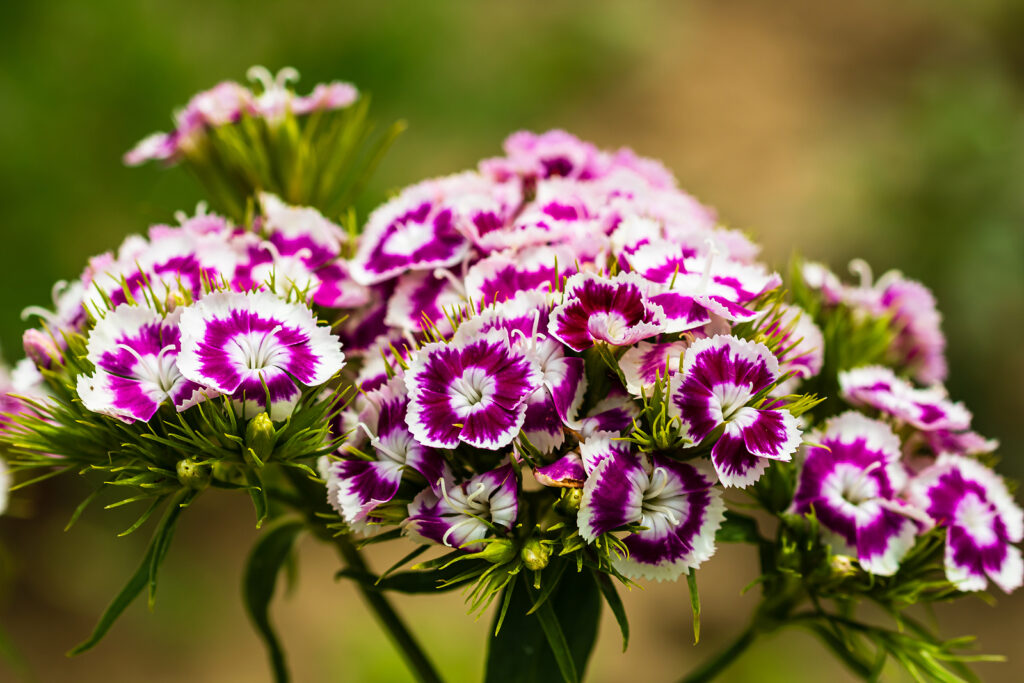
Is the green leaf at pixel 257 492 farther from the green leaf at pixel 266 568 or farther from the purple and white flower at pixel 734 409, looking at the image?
the purple and white flower at pixel 734 409

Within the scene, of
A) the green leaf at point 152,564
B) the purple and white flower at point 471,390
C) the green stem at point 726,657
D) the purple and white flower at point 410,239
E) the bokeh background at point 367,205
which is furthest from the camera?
the bokeh background at point 367,205

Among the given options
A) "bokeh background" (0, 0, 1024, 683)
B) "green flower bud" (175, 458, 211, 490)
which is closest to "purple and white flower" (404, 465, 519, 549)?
"green flower bud" (175, 458, 211, 490)

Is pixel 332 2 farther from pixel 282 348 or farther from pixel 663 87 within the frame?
pixel 282 348

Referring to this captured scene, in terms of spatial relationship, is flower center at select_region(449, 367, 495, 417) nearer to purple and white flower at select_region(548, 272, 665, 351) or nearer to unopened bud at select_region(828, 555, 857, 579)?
purple and white flower at select_region(548, 272, 665, 351)

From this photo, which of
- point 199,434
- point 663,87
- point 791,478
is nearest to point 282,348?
point 199,434

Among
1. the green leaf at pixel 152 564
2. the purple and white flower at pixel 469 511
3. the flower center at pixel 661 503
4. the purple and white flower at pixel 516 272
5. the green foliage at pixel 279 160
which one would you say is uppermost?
the green foliage at pixel 279 160

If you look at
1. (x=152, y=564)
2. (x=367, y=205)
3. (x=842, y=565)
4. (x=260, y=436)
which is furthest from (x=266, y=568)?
(x=367, y=205)

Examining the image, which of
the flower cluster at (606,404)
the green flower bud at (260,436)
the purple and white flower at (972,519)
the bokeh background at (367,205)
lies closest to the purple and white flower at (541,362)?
the flower cluster at (606,404)
